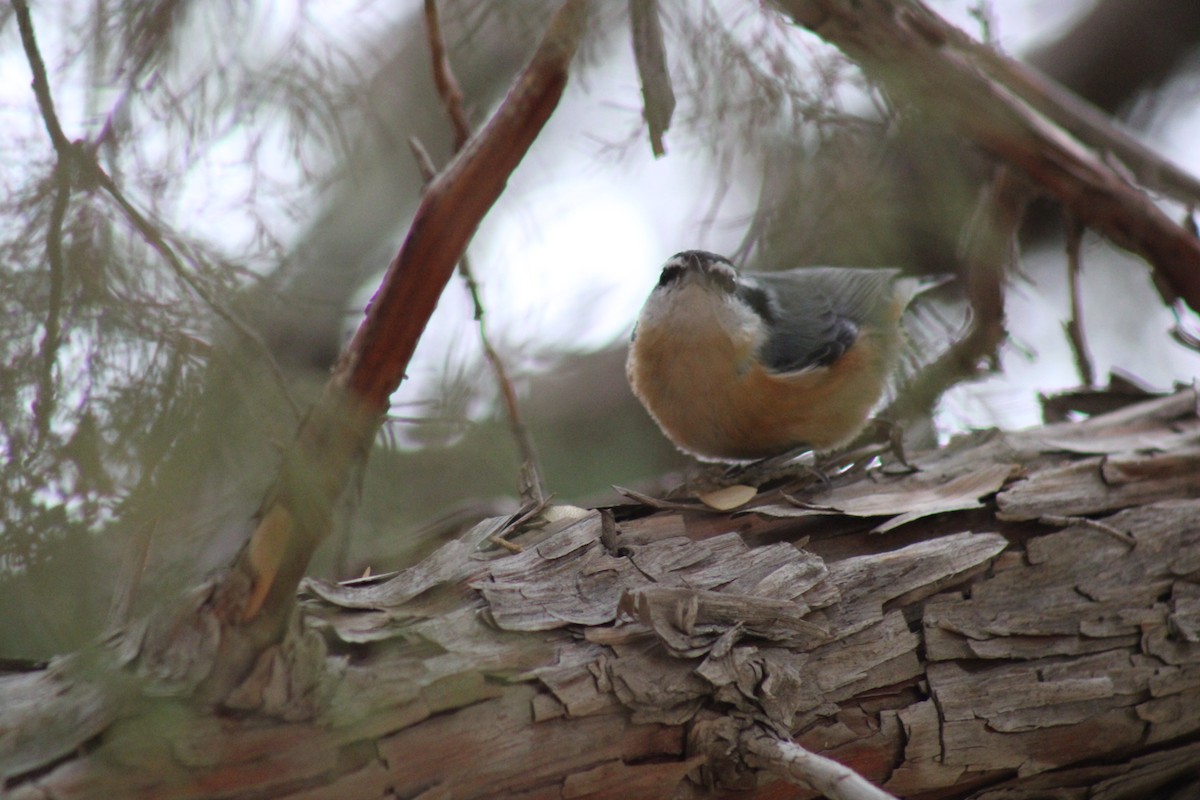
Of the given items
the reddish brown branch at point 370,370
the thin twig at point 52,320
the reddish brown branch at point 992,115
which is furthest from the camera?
the reddish brown branch at point 992,115

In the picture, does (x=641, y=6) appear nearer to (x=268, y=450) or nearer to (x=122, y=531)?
(x=268, y=450)

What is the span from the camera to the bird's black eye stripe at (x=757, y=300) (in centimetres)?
236

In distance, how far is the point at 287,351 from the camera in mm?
2074

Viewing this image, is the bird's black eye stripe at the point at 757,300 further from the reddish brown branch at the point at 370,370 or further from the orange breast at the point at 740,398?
the reddish brown branch at the point at 370,370

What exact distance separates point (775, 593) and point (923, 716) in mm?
300

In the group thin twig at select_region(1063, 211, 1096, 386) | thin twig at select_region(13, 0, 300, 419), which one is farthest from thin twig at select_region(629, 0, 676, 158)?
thin twig at select_region(1063, 211, 1096, 386)

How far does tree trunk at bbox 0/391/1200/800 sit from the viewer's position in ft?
3.71

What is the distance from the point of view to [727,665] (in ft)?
4.56

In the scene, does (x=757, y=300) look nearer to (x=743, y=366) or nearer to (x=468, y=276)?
(x=743, y=366)

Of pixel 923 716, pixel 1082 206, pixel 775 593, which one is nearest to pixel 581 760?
pixel 775 593

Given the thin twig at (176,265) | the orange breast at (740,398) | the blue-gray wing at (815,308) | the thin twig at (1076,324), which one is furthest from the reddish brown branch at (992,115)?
the thin twig at (176,265)

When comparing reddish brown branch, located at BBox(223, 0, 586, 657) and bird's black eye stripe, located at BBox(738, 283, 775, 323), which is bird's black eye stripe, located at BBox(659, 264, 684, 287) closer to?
bird's black eye stripe, located at BBox(738, 283, 775, 323)

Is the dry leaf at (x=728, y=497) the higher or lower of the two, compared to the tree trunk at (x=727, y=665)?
higher

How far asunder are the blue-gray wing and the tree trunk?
0.42 meters
